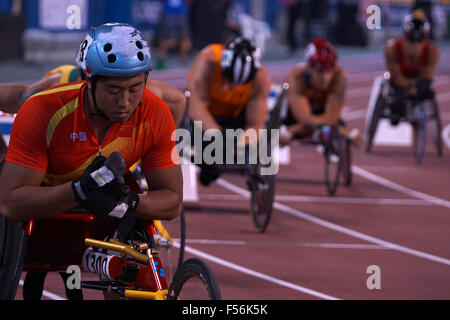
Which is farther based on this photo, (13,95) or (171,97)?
(171,97)

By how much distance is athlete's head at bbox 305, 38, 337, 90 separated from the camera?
10.4 m

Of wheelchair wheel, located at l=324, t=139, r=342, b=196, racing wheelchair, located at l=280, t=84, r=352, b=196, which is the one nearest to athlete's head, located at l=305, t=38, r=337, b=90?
racing wheelchair, located at l=280, t=84, r=352, b=196

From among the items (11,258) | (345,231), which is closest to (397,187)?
(345,231)

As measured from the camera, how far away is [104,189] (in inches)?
156

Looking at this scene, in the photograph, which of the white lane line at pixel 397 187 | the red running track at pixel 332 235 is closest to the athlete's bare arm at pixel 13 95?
the red running track at pixel 332 235

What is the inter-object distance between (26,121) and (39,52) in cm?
1828

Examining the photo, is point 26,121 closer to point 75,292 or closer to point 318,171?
point 75,292

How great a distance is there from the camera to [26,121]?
4297 mm

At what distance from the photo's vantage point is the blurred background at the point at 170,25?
65.5 ft

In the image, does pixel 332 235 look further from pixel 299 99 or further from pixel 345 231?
pixel 299 99

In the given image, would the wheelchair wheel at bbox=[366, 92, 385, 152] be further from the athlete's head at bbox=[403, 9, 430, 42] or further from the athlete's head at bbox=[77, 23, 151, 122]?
the athlete's head at bbox=[77, 23, 151, 122]

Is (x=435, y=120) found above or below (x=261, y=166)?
below

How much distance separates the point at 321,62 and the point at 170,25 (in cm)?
1260
